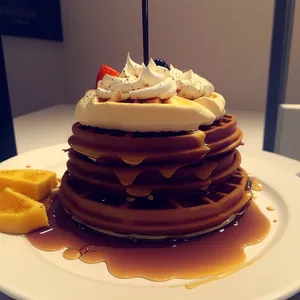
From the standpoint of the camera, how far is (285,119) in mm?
1744

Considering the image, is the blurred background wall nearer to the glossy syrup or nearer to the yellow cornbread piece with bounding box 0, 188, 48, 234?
the glossy syrup

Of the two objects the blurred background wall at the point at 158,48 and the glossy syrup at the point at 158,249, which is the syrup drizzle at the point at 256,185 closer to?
the glossy syrup at the point at 158,249

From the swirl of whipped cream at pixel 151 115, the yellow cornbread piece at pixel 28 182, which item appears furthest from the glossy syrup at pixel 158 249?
the swirl of whipped cream at pixel 151 115

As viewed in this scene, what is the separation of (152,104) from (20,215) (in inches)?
17.9

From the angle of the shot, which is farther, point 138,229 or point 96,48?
point 96,48

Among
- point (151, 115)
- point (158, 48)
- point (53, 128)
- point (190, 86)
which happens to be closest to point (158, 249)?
point (151, 115)

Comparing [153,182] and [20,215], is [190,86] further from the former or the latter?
[20,215]

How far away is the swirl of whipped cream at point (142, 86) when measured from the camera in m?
1.03

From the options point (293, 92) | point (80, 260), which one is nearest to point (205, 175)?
point (80, 260)

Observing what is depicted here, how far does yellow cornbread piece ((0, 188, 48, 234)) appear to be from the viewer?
3.40 ft

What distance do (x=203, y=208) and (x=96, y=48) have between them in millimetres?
2926

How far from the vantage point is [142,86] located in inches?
41.6

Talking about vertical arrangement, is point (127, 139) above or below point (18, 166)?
above

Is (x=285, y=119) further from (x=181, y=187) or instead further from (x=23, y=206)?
(x=23, y=206)
